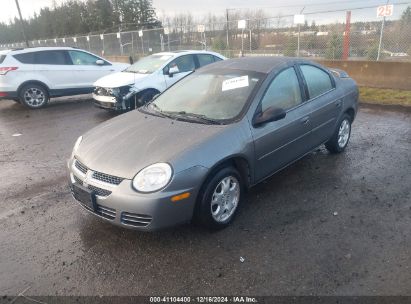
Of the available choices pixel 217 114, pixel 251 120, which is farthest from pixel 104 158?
pixel 251 120

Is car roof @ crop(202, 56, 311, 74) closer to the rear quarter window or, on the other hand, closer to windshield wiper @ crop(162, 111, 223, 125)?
windshield wiper @ crop(162, 111, 223, 125)

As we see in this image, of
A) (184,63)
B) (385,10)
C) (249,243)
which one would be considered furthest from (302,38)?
(249,243)

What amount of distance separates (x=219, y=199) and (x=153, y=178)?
0.76 m

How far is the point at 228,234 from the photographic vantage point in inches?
135

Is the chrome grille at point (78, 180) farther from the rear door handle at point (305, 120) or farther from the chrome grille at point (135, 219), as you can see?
the rear door handle at point (305, 120)

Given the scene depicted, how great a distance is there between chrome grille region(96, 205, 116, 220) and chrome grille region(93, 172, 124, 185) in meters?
0.25

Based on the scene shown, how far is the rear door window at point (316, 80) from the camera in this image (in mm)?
4527

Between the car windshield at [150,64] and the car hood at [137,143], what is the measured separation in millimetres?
5019

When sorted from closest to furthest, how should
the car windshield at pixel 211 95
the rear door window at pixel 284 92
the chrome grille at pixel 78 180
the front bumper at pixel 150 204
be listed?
the front bumper at pixel 150 204, the chrome grille at pixel 78 180, the car windshield at pixel 211 95, the rear door window at pixel 284 92

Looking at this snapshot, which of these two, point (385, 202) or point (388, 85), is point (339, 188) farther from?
point (388, 85)

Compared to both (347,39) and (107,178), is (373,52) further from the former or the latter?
(107,178)

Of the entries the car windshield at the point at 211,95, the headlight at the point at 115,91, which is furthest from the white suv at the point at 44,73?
the car windshield at the point at 211,95

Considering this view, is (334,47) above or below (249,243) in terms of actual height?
above

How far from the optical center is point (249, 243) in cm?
326
